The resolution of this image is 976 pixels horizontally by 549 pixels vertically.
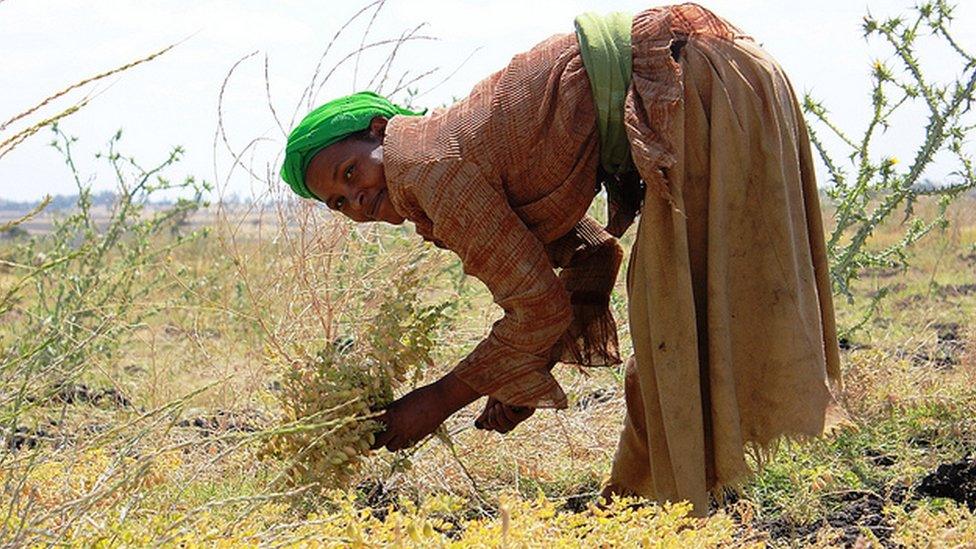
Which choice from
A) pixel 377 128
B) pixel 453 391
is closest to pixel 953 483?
pixel 453 391

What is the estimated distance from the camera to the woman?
3148mm

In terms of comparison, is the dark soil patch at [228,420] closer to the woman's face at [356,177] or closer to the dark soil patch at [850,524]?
the woman's face at [356,177]

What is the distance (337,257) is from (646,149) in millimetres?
2215

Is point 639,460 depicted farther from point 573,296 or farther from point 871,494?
point 871,494

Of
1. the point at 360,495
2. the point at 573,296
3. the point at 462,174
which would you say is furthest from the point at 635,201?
the point at 360,495

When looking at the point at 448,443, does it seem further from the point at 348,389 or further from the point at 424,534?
the point at 424,534

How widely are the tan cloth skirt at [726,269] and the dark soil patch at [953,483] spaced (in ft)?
3.79

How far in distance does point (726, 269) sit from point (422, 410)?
900mm

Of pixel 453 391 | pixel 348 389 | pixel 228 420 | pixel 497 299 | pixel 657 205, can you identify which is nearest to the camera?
pixel 657 205

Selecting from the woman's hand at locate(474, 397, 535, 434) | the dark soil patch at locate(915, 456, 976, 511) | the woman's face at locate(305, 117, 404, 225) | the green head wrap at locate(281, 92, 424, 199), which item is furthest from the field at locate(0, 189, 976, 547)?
the green head wrap at locate(281, 92, 424, 199)

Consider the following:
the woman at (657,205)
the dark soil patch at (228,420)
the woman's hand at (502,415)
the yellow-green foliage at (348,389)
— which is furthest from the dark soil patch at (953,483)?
the dark soil patch at (228,420)

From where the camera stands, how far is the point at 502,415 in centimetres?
371

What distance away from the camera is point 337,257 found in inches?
199

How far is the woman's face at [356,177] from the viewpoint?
132 inches
